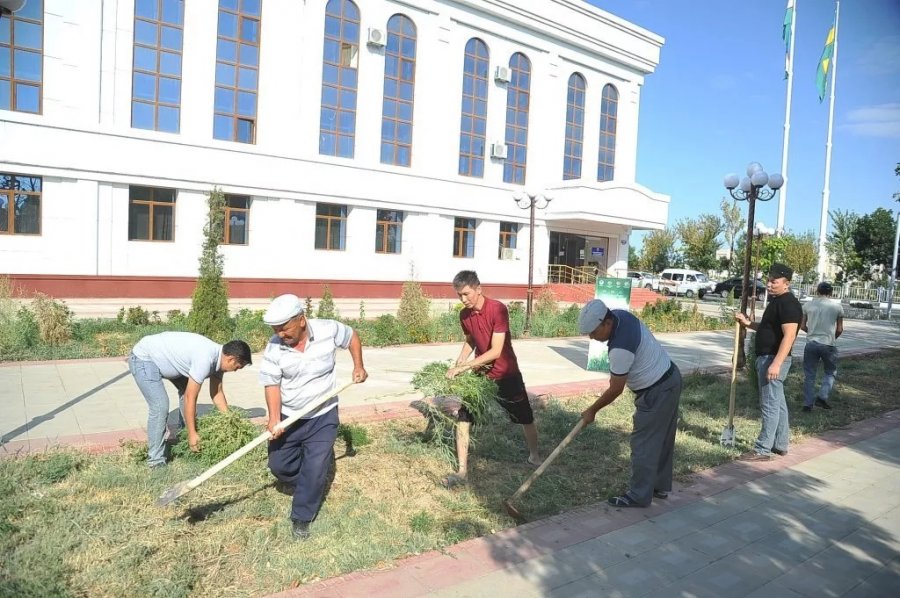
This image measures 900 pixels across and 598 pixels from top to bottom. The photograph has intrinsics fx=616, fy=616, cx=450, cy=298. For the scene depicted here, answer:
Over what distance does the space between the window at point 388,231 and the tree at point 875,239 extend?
41.9 meters

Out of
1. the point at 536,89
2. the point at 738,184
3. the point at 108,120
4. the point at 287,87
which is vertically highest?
the point at 536,89

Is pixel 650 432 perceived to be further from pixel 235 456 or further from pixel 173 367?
pixel 173 367

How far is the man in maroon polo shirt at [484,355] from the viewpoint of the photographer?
5023 mm

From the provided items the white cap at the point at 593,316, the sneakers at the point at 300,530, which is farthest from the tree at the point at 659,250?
the sneakers at the point at 300,530

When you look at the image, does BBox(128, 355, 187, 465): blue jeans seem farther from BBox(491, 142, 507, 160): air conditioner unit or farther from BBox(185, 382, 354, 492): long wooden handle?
BBox(491, 142, 507, 160): air conditioner unit

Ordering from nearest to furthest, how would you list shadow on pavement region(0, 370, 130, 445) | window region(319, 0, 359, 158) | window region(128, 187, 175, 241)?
1. shadow on pavement region(0, 370, 130, 445)
2. window region(128, 187, 175, 241)
3. window region(319, 0, 359, 158)

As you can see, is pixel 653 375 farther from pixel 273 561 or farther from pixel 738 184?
pixel 738 184

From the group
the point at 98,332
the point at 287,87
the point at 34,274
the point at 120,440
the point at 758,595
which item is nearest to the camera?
the point at 758,595

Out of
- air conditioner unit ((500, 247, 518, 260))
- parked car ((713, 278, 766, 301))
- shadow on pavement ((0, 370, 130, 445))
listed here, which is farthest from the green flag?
shadow on pavement ((0, 370, 130, 445))

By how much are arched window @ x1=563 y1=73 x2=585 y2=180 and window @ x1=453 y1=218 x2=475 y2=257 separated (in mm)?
6179

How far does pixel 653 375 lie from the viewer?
4.55 meters

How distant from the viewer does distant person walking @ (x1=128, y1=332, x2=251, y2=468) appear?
182 inches

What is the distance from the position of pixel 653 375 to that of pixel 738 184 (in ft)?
30.4

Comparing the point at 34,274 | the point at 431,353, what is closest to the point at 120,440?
the point at 431,353
